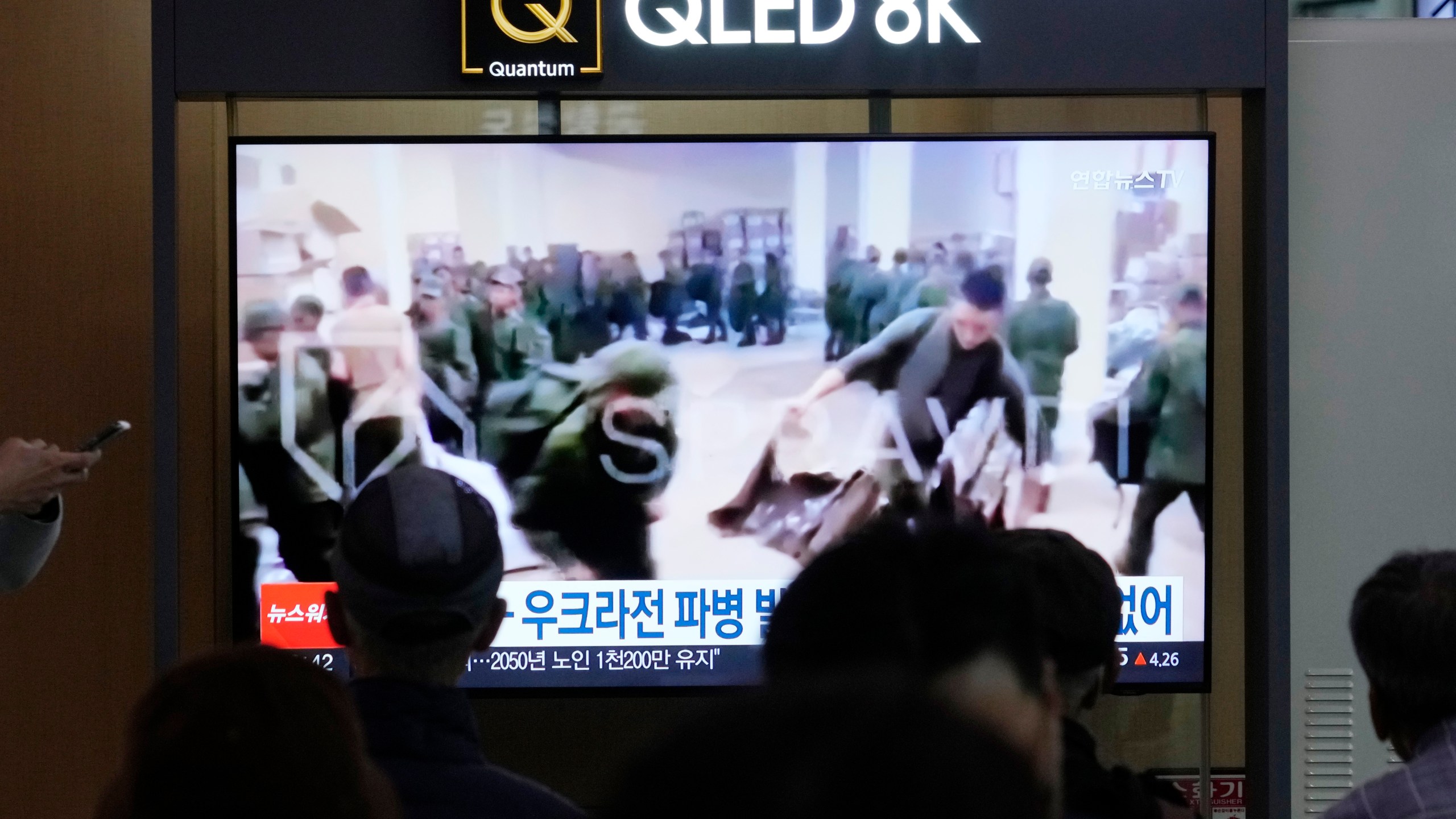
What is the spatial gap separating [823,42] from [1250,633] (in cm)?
173

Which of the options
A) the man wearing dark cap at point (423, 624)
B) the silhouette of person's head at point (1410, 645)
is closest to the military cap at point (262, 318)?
the man wearing dark cap at point (423, 624)

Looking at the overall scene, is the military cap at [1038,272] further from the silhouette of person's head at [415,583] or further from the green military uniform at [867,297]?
the silhouette of person's head at [415,583]

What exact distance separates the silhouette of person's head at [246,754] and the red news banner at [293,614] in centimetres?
249

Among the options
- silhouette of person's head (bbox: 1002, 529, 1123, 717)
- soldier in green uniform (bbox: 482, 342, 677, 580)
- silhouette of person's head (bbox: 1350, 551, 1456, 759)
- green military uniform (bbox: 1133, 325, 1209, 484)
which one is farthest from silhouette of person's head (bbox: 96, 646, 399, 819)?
green military uniform (bbox: 1133, 325, 1209, 484)

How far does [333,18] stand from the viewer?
357 centimetres

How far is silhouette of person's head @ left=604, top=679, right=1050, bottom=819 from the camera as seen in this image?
0.58m

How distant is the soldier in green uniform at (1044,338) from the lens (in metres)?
3.67

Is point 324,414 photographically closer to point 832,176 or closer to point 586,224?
point 586,224

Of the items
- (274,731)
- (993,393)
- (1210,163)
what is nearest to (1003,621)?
(274,731)

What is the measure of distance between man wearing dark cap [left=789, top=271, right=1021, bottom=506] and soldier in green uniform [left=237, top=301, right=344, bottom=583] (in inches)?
43.9

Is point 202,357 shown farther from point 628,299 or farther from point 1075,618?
point 1075,618

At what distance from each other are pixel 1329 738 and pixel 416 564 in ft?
9.21

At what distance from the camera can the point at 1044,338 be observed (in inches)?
144

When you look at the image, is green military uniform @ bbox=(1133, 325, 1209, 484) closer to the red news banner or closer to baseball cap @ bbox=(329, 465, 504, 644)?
the red news banner
